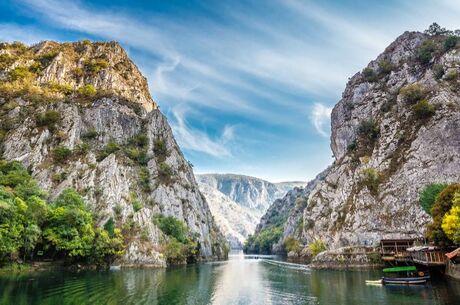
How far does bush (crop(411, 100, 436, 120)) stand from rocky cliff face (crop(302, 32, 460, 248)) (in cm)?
30

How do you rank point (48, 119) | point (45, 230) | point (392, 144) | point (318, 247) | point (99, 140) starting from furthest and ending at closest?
point (99, 140), point (48, 119), point (392, 144), point (318, 247), point (45, 230)

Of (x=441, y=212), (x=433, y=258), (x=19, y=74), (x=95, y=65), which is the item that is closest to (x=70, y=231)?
(x=433, y=258)

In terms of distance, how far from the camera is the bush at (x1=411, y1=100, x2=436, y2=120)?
331ft

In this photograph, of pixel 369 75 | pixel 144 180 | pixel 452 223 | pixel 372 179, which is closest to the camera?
pixel 452 223

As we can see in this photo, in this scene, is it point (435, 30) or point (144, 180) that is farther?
point (435, 30)

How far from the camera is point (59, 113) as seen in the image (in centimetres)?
11969

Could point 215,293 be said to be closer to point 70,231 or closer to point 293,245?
point 70,231

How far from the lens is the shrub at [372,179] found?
337 ft

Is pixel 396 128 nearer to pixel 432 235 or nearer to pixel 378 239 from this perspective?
pixel 378 239

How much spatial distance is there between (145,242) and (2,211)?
41613 millimetres

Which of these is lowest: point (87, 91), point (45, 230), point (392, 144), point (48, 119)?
point (45, 230)

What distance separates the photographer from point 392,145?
108 meters

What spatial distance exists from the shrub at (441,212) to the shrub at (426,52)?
3447 inches

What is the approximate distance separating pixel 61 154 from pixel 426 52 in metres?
136
